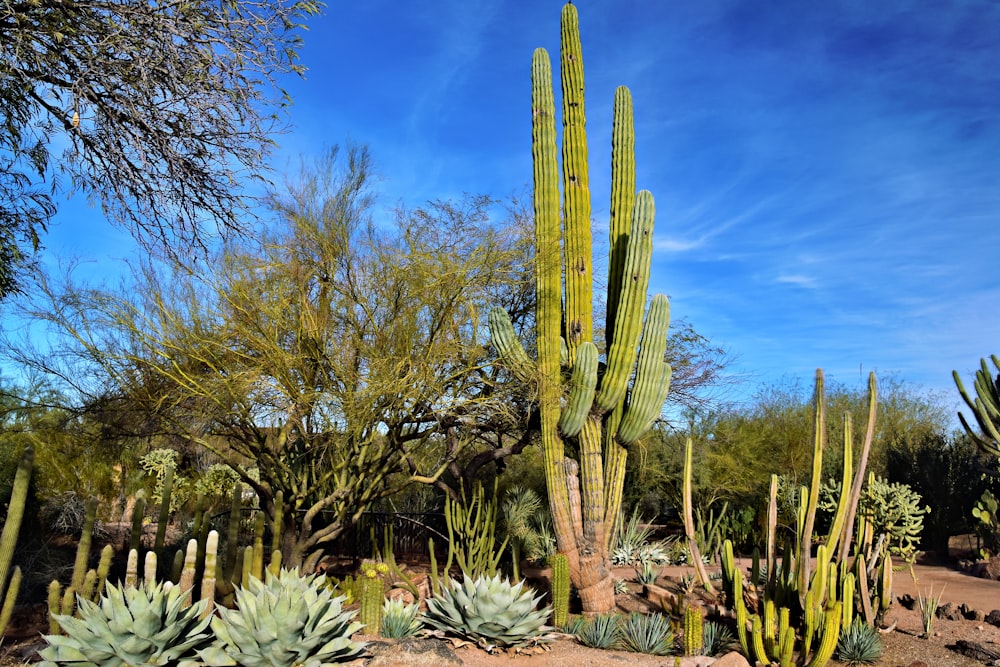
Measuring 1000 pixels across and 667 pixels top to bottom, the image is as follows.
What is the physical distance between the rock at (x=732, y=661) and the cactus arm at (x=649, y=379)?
3.26 metres

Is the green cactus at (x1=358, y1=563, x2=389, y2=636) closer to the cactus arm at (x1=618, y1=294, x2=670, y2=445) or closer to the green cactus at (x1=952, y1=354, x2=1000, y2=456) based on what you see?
the cactus arm at (x1=618, y1=294, x2=670, y2=445)

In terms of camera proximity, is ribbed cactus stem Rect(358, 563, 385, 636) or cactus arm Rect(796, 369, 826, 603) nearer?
cactus arm Rect(796, 369, 826, 603)

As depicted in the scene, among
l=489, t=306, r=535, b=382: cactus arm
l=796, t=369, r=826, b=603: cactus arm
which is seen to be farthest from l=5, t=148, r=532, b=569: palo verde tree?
l=796, t=369, r=826, b=603: cactus arm

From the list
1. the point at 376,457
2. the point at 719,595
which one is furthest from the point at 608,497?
the point at 376,457

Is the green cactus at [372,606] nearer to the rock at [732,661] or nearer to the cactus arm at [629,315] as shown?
the rock at [732,661]

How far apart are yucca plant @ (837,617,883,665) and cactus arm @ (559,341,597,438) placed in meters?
3.63

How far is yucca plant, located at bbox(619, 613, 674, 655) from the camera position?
290 inches

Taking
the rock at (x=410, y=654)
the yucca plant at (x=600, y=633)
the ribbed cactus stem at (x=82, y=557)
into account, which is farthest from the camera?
the yucca plant at (x=600, y=633)

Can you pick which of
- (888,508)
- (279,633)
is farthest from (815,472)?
(279,633)

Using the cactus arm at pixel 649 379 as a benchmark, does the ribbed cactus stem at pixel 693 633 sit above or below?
below

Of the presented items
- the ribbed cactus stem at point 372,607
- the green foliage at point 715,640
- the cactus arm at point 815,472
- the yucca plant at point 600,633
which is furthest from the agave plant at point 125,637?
the cactus arm at point 815,472

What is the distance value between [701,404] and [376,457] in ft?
25.7

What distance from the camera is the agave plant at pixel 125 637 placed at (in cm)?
504

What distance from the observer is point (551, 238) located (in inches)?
409
